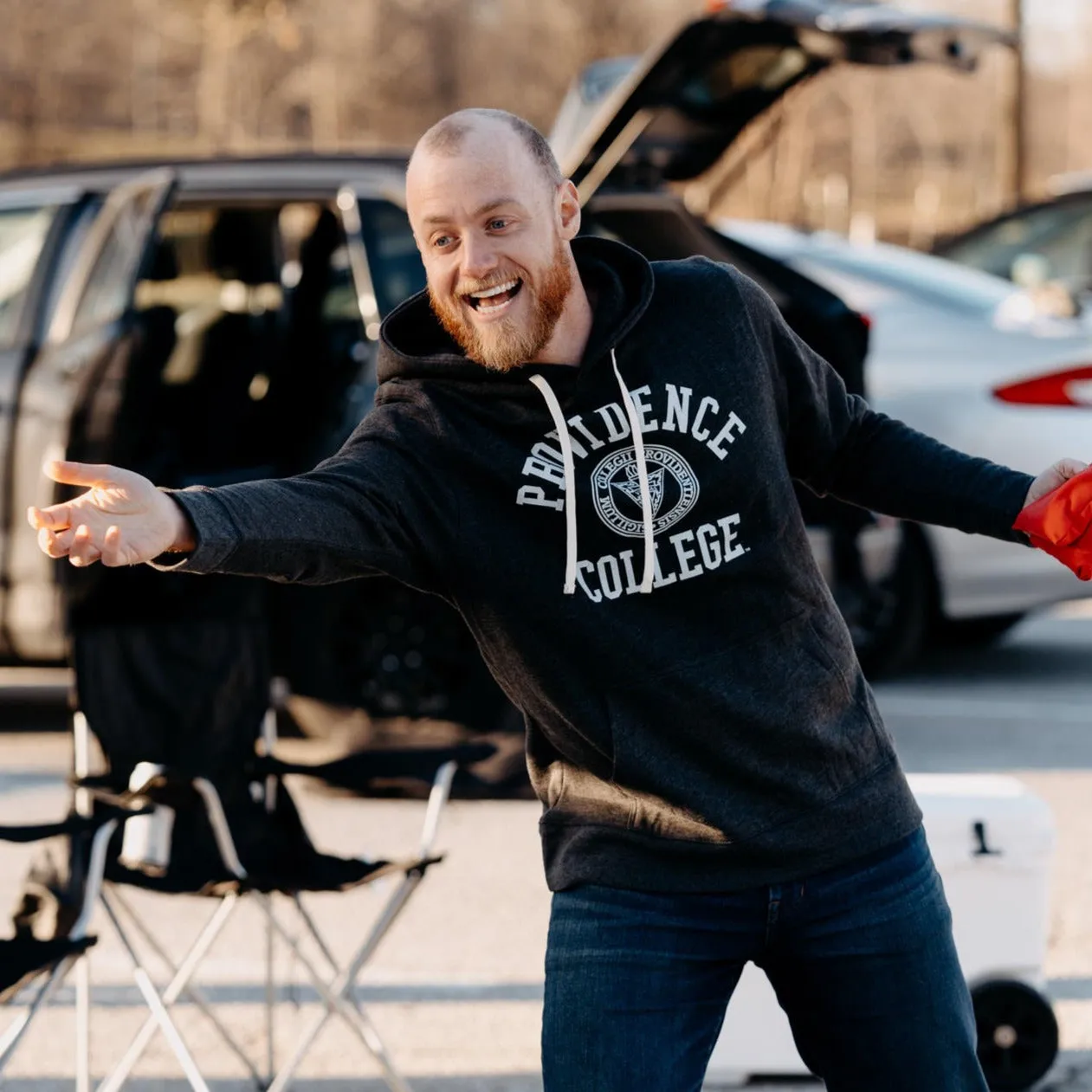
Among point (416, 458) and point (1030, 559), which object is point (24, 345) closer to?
point (1030, 559)

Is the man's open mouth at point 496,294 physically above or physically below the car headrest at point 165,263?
above

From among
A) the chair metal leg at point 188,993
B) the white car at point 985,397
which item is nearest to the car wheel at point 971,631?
the white car at point 985,397

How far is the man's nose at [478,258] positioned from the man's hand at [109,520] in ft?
1.60

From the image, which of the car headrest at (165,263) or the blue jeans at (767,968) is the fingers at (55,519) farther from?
the car headrest at (165,263)

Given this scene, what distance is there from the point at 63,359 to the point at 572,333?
3650 millimetres

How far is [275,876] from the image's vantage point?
3.48 metres

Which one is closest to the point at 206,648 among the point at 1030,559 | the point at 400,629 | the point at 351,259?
the point at 400,629

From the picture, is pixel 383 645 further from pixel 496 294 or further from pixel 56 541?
pixel 56 541

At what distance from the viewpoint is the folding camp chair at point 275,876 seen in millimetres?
3367

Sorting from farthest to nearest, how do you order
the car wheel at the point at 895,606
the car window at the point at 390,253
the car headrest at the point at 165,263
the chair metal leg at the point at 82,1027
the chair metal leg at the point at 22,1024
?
the car wheel at the point at 895,606
the car headrest at the point at 165,263
the car window at the point at 390,253
the chair metal leg at the point at 82,1027
the chair metal leg at the point at 22,1024

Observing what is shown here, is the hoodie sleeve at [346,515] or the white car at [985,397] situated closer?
the hoodie sleeve at [346,515]

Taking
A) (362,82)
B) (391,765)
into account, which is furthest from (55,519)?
(362,82)

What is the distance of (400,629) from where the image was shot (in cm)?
575

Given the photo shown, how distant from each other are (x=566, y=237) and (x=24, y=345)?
3.88 m
